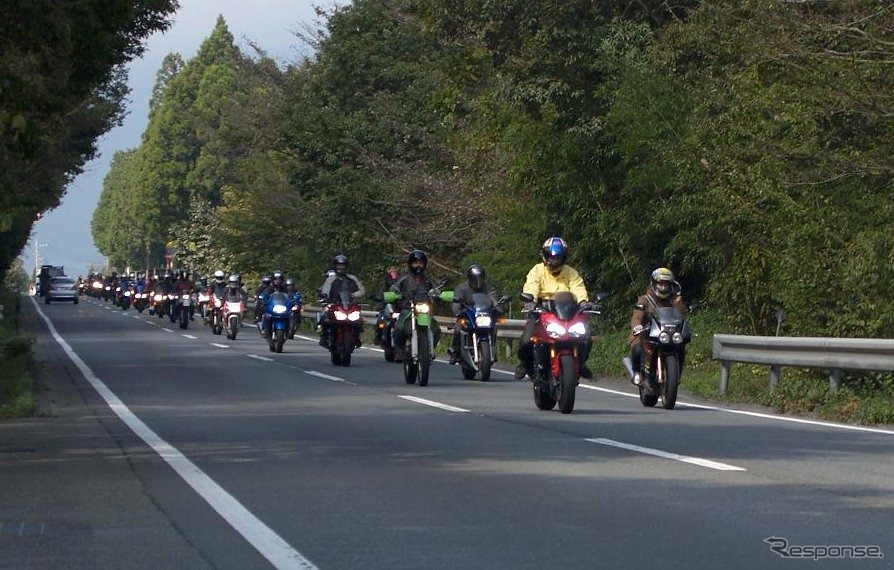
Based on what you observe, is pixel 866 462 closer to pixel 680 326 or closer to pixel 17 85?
pixel 680 326

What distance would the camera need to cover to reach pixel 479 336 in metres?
22.7

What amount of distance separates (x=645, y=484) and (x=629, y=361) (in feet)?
24.1

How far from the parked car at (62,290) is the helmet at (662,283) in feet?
263

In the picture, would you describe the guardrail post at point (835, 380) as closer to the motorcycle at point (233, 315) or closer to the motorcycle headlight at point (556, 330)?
the motorcycle headlight at point (556, 330)

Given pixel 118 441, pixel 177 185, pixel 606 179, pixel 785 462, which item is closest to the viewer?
pixel 785 462

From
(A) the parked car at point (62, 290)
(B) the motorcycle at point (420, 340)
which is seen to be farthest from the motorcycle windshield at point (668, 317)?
(A) the parked car at point (62, 290)

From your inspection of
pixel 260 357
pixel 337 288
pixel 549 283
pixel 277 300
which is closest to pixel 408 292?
pixel 337 288

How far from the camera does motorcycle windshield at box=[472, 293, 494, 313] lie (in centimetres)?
2255

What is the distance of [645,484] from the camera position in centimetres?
1029

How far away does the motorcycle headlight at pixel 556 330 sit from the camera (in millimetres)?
15836

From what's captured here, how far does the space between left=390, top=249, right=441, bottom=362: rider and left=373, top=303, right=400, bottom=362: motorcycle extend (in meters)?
2.08

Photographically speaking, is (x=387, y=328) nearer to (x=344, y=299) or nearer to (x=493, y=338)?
(x=344, y=299)

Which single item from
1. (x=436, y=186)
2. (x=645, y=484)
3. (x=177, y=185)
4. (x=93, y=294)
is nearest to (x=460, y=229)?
(x=436, y=186)

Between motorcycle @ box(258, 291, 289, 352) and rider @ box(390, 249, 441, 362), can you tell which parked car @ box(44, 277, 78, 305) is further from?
rider @ box(390, 249, 441, 362)
